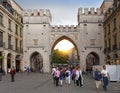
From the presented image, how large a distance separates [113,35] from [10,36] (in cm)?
1605

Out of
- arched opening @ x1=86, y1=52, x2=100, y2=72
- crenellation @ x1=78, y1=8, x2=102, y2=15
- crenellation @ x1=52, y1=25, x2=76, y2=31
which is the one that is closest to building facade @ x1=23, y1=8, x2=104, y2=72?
crenellation @ x1=78, y1=8, x2=102, y2=15

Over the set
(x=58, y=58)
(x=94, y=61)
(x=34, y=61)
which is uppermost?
(x=58, y=58)

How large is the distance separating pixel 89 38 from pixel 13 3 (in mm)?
15559

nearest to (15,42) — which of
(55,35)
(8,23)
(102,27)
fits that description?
(8,23)

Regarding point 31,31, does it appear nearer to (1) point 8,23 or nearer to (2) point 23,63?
(2) point 23,63

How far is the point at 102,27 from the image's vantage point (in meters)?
55.7

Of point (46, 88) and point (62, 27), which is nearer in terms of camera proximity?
point (46, 88)

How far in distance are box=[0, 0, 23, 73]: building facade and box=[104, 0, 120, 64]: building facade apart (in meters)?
15.5

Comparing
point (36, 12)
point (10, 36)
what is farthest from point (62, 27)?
point (10, 36)

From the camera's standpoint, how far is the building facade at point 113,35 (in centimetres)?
4152

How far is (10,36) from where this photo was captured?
46.8 m

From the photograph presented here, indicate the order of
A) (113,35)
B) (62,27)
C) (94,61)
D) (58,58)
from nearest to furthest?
1. (113,35)
2. (62,27)
3. (94,61)
4. (58,58)

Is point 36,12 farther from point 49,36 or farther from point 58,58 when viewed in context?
point 58,58

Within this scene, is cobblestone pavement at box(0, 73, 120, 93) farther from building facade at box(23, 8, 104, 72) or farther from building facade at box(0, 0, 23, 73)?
building facade at box(23, 8, 104, 72)
